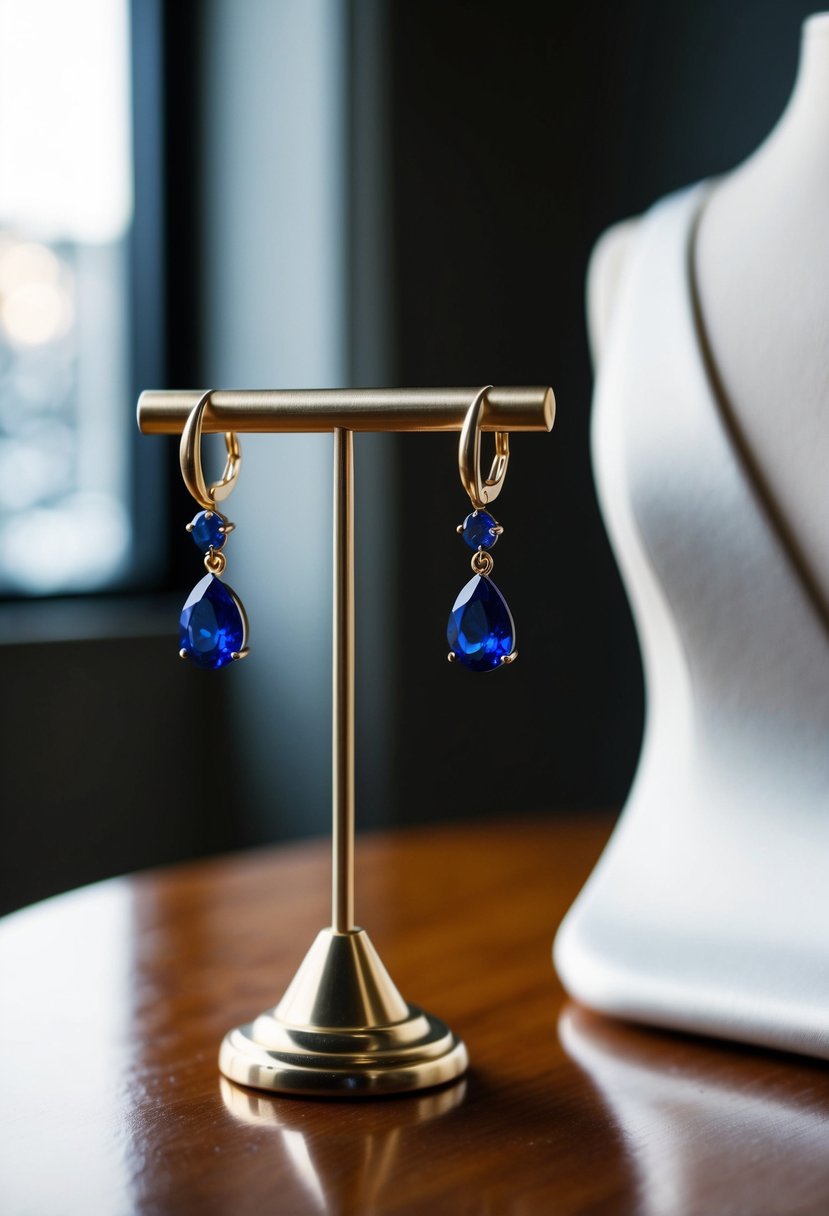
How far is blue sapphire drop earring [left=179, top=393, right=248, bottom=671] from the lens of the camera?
1.72ft

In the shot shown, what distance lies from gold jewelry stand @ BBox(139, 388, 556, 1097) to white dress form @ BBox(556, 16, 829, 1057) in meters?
0.11

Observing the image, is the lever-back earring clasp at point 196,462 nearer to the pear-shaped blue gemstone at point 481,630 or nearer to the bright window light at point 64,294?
the pear-shaped blue gemstone at point 481,630

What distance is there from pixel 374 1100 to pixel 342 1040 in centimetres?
2

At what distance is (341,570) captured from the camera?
0.54 metres

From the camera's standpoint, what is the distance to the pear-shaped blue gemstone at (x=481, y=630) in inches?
19.9

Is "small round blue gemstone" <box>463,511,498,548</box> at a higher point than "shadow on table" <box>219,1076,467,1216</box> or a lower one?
higher

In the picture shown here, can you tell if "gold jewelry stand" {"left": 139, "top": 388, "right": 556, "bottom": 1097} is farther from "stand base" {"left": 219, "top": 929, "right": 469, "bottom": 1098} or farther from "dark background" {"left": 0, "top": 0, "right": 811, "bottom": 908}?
"dark background" {"left": 0, "top": 0, "right": 811, "bottom": 908}

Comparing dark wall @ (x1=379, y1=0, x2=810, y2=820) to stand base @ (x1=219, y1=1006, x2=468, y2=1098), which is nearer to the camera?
stand base @ (x1=219, y1=1006, x2=468, y2=1098)

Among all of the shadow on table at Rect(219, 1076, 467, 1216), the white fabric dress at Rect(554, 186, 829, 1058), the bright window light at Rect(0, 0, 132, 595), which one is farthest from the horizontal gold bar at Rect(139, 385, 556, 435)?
the bright window light at Rect(0, 0, 132, 595)

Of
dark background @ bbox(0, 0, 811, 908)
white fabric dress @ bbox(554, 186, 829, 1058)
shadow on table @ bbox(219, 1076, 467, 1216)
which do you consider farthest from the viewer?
dark background @ bbox(0, 0, 811, 908)

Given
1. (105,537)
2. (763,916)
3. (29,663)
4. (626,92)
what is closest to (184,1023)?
(763,916)

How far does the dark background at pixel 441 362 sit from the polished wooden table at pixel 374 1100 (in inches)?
40.0

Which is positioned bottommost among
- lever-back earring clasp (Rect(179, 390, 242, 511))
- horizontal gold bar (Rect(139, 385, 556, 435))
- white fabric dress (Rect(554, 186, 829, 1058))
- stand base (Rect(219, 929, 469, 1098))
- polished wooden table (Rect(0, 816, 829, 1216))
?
polished wooden table (Rect(0, 816, 829, 1216))

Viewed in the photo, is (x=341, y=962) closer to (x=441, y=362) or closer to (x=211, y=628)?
(x=211, y=628)
